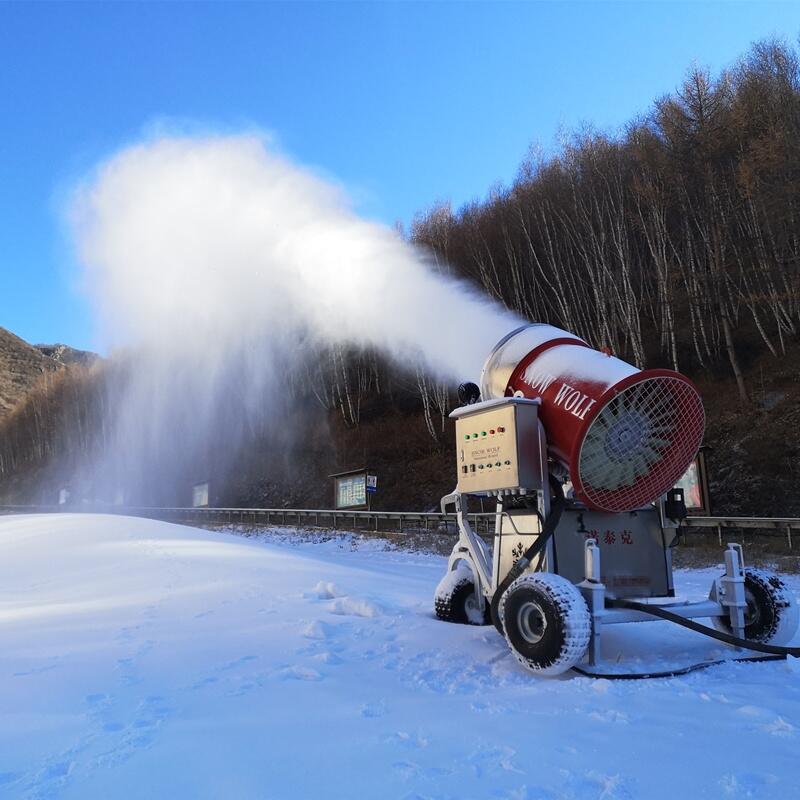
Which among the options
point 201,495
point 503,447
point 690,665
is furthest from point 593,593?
point 201,495

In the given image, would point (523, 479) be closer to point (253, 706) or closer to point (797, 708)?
point (797, 708)

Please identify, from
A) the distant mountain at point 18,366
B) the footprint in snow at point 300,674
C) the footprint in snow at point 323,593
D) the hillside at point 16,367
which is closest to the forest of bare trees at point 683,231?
the footprint in snow at point 323,593

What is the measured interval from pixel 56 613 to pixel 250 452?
41.2 metres

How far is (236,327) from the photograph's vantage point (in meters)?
42.8

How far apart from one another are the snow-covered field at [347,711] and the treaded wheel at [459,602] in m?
0.29

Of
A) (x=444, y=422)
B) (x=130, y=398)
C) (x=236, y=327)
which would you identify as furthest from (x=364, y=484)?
(x=130, y=398)

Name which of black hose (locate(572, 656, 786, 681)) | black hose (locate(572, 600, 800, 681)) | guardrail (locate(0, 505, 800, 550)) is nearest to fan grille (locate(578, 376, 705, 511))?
black hose (locate(572, 600, 800, 681))

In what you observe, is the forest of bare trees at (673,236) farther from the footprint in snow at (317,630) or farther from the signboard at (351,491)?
the footprint in snow at (317,630)

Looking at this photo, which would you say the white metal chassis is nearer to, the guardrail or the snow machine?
the snow machine

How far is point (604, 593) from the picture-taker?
5402 millimetres

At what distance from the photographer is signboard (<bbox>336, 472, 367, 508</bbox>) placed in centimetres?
2856

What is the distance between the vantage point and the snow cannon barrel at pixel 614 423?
5781mm

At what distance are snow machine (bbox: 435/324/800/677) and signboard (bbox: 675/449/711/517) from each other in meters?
12.0

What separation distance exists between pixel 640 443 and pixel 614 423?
1.30 feet
